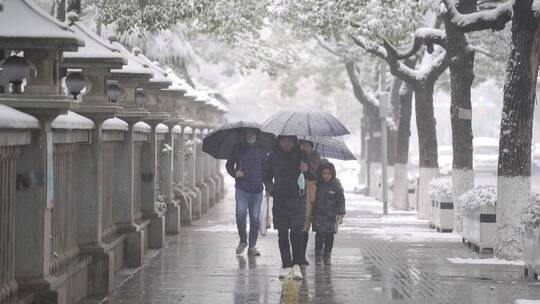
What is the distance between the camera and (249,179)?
48.1ft

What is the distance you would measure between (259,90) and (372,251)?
3126 inches

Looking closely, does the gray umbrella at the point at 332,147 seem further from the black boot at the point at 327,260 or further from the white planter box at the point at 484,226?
the white planter box at the point at 484,226

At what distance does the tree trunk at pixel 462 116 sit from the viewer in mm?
19281

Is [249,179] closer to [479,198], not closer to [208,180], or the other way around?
[479,198]

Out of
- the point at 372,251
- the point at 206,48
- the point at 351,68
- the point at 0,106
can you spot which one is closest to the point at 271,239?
the point at 372,251

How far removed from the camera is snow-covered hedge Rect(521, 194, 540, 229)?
1312 centimetres

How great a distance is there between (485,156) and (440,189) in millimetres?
40917

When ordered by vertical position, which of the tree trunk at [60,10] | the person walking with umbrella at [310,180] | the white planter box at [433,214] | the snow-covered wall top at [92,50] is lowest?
the white planter box at [433,214]

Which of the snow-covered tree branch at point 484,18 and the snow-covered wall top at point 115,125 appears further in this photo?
the snow-covered tree branch at point 484,18

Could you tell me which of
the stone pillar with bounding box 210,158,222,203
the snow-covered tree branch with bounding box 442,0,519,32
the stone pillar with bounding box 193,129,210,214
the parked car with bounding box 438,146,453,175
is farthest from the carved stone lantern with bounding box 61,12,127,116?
the parked car with bounding box 438,146,453,175

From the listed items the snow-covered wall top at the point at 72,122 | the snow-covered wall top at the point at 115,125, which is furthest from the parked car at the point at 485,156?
the snow-covered wall top at the point at 72,122

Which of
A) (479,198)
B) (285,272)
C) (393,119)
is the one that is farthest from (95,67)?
(393,119)

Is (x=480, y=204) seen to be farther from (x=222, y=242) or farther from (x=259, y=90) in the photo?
(x=259, y=90)

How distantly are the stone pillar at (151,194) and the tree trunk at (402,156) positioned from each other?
1273cm
